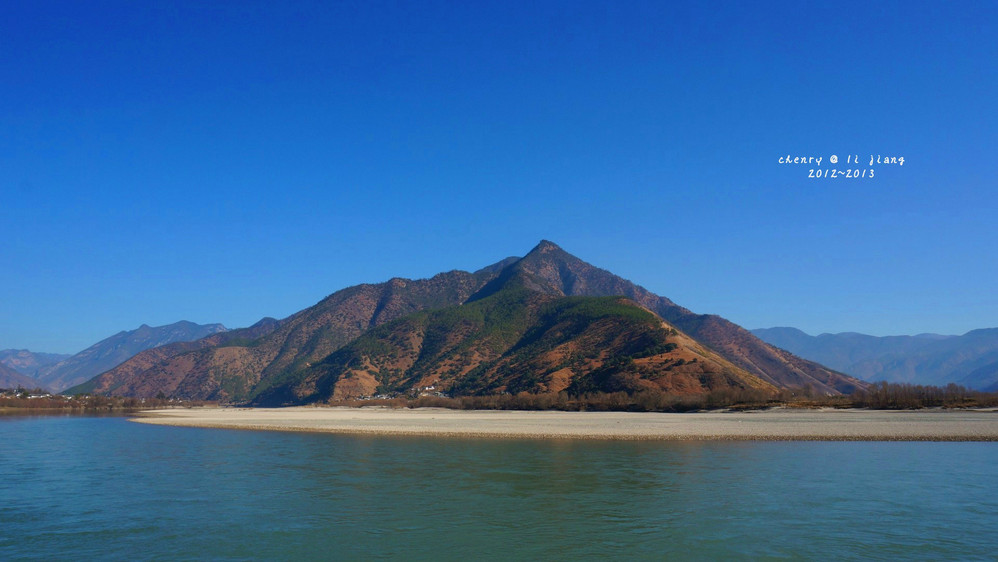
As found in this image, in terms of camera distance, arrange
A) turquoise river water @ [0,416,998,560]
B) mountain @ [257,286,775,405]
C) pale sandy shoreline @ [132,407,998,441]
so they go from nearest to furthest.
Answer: turquoise river water @ [0,416,998,560] < pale sandy shoreline @ [132,407,998,441] < mountain @ [257,286,775,405]

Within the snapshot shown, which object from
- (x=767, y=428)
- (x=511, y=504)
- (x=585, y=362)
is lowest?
(x=511, y=504)

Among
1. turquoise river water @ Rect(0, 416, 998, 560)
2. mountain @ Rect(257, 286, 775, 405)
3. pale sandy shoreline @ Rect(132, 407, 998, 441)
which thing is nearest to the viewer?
turquoise river water @ Rect(0, 416, 998, 560)

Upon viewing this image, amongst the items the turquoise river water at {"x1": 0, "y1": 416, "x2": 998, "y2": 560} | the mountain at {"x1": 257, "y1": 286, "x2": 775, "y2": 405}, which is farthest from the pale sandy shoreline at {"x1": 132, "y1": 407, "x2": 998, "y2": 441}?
the mountain at {"x1": 257, "y1": 286, "x2": 775, "y2": 405}

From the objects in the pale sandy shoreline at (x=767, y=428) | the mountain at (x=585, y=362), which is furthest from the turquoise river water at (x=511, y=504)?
the mountain at (x=585, y=362)

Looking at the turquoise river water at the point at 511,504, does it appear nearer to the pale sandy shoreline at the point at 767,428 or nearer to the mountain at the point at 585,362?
the pale sandy shoreline at the point at 767,428

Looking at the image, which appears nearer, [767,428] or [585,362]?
[767,428]

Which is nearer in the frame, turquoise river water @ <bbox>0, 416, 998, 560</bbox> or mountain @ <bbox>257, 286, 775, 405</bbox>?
turquoise river water @ <bbox>0, 416, 998, 560</bbox>

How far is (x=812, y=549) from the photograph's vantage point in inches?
786

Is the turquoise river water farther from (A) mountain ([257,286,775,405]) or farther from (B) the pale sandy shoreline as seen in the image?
(A) mountain ([257,286,775,405])

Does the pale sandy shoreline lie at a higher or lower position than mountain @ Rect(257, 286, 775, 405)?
lower

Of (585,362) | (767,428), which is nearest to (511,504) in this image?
(767,428)

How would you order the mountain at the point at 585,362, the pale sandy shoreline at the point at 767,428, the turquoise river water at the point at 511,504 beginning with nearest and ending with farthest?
the turquoise river water at the point at 511,504
the pale sandy shoreline at the point at 767,428
the mountain at the point at 585,362

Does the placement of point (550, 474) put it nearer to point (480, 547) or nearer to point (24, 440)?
point (480, 547)

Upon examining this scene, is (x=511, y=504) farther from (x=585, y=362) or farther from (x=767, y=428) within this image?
(x=585, y=362)
